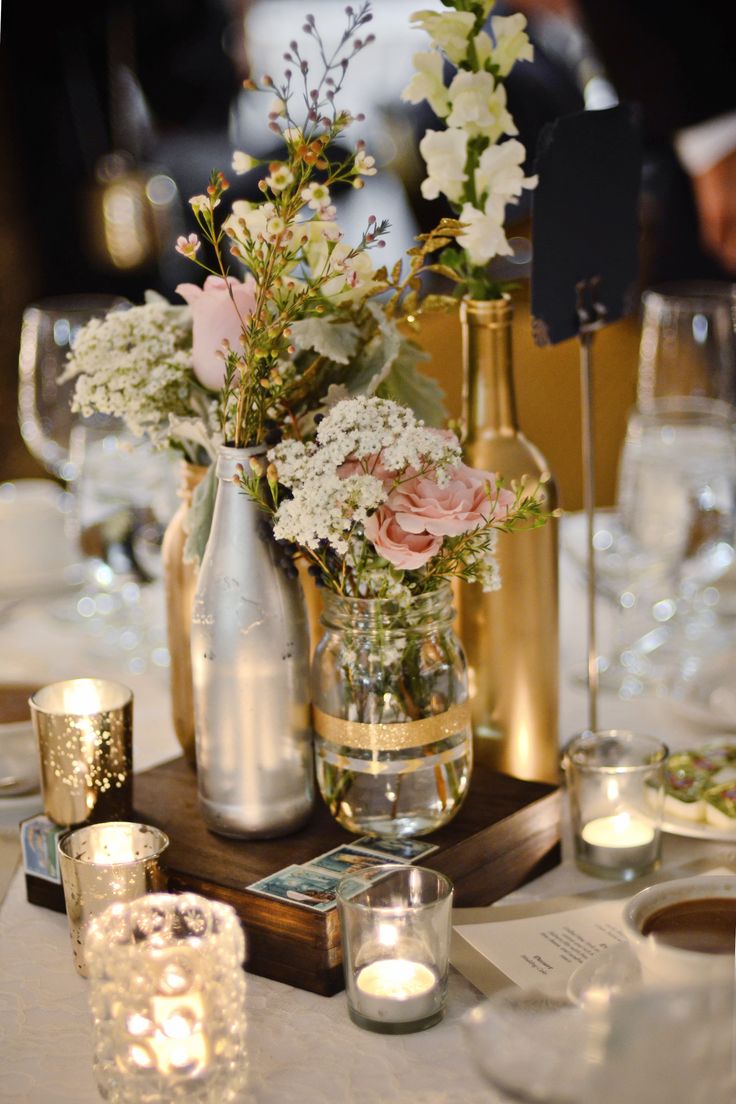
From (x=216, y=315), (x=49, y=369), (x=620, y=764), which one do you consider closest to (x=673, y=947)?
(x=620, y=764)

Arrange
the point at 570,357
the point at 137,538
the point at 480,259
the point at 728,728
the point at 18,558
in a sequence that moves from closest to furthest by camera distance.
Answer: the point at 480,259 < the point at 728,728 < the point at 137,538 < the point at 18,558 < the point at 570,357

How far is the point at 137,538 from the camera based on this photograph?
63.2 inches

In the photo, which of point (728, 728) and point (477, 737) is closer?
point (477, 737)

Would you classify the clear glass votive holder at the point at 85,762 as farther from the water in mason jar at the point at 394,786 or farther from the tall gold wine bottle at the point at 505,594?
the tall gold wine bottle at the point at 505,594

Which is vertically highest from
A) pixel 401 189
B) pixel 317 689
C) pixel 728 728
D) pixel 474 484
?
pixel 401 189

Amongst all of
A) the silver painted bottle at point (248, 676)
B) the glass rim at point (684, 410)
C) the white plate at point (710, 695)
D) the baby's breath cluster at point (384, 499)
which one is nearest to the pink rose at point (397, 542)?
the baby's breath cluster at point (384, 499)

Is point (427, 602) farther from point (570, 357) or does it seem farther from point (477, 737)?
point (570, 357)

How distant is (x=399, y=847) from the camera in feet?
3.19

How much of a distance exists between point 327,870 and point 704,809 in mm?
342

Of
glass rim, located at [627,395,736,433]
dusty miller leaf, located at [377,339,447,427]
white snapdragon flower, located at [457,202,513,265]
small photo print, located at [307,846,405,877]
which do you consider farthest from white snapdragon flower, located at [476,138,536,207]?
glass rim, located at [627,395,736,433]

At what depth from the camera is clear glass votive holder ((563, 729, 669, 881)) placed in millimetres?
1046

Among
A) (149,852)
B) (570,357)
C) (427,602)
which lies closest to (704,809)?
(427,602)

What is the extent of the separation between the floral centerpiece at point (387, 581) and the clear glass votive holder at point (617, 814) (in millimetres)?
111

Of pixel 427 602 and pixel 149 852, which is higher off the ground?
pixel 427 602
